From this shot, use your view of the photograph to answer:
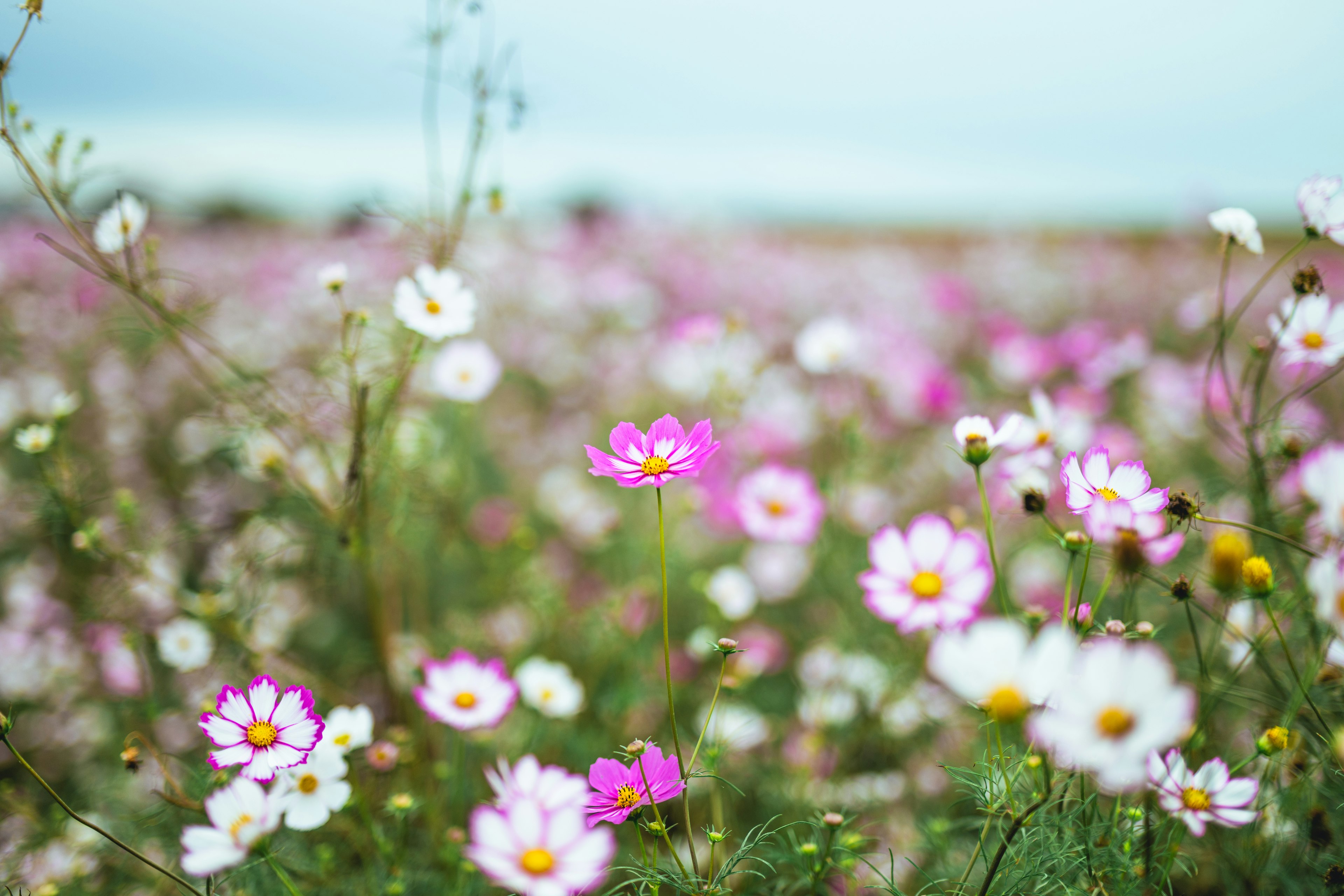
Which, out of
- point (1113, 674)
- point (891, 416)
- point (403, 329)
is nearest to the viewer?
point (1113, 674)

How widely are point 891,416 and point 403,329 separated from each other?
4.49 feet

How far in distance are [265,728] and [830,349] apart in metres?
1.11

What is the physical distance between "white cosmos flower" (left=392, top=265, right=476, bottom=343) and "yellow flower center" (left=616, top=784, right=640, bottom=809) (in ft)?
1.73

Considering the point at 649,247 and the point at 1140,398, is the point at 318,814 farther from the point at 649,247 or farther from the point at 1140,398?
the point at 649,247

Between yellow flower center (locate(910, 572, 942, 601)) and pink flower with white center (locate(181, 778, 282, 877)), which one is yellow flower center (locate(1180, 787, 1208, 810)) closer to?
yellow flower center (locate(910, 572, 942, 601))

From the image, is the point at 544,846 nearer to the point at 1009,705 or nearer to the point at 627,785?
the point at 627,785

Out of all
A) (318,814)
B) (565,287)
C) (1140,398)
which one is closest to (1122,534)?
(318,814)

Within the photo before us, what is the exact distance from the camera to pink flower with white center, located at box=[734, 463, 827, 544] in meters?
1.07

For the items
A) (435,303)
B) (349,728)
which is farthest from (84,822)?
(435,303)

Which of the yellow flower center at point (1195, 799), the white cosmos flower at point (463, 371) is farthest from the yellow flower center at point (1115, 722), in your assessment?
the white cosmos flower at point (463, 371)

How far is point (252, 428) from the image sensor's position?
93 centimetres

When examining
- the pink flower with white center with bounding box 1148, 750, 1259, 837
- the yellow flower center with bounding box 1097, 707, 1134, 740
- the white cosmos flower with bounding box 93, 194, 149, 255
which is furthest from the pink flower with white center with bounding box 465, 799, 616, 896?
the white cosmos flower with bounding box 93, 194, 149, 255

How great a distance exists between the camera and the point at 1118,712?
0.38 metres

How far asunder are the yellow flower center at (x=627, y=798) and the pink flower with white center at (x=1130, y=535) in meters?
0.39
